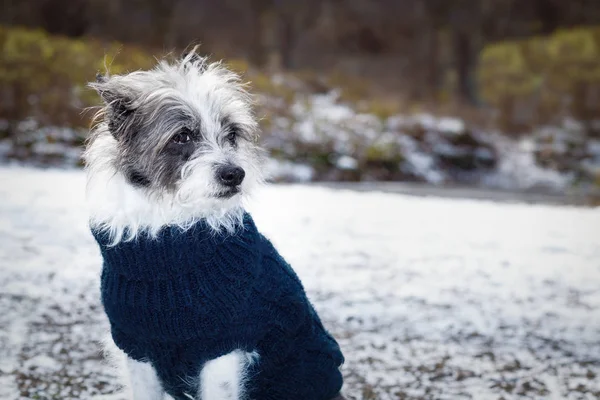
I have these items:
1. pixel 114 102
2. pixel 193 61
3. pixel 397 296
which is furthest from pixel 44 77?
pixel 114 102

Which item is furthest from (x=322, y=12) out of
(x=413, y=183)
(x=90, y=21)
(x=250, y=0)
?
(x=413, y=183)

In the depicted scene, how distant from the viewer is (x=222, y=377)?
8.43 ft

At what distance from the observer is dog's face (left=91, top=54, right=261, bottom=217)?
8.47 feet

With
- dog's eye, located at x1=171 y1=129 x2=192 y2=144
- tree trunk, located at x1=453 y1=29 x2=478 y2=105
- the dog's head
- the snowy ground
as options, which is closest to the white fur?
the dog's head

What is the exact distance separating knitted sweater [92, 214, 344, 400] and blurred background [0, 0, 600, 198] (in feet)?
30.1

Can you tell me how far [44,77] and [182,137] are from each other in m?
12.0

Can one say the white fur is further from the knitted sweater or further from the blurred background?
the blurred background

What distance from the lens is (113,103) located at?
104 inches

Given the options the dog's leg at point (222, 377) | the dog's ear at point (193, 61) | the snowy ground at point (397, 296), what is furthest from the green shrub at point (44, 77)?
the dog's leg at point (222, 377)

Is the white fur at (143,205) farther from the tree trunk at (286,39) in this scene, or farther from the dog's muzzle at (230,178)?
the tree trunk at (286,39)

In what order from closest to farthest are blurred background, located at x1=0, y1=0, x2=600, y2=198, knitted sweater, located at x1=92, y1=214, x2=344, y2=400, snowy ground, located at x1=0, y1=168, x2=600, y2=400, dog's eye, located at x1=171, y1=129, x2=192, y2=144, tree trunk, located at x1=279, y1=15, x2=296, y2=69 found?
knitted sweater, located at x1=92, y1=214, x2=344, y2=400
dog's eye, located at x1=171, y1=129, x2=192, y2=144
snowy ground, located at x1=0, y1=168, x2=600, y2=400
blurred background, located at x1=0, y1=0, x2=600, y2=198
tree trunk, located at x1=279, y1=15, x2=296, y2=69

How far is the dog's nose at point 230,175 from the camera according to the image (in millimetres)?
2562

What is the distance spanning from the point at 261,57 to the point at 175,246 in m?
17.1

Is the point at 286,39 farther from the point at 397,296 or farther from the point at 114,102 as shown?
the point at 114,102
